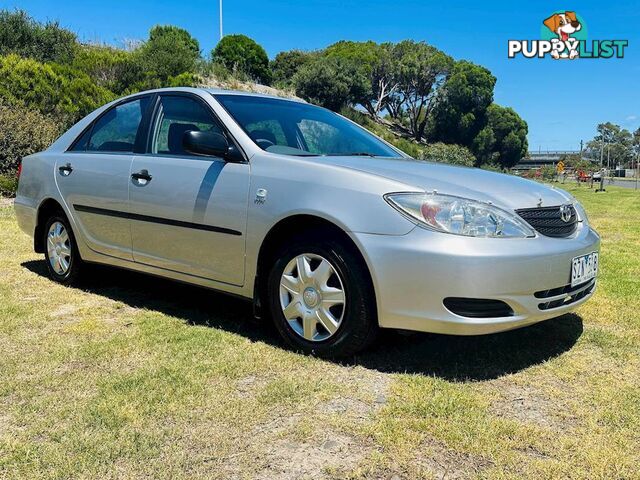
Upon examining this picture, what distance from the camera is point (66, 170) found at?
4.55 metres

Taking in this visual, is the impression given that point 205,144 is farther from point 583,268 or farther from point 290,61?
point 290,61

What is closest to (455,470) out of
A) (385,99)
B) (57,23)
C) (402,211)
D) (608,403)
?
(608,403)

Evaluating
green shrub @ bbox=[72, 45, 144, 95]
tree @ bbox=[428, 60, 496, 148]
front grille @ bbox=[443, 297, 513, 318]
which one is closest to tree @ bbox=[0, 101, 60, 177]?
green shrub @ bbox=[72, 45, 144, 95]

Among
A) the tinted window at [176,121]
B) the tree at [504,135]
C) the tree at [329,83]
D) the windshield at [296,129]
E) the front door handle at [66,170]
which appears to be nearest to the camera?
the windshield at [296,129]

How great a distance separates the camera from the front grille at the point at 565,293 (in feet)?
9.63

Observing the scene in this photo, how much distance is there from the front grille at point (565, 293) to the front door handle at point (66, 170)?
354 cm

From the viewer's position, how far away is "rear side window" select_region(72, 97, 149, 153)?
4219 mm

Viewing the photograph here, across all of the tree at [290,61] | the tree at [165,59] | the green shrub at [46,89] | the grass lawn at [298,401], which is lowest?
the grass lawn at [298,401]

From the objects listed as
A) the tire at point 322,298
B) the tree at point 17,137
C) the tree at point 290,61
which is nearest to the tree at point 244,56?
the tree at point 290,61

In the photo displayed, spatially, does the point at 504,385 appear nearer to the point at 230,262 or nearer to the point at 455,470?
the point at 455,470

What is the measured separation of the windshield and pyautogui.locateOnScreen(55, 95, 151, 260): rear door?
2.70 feet

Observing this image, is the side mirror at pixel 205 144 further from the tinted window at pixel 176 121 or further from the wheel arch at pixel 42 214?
the wheel arch at pixel 42 214

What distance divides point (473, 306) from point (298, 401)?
95 centimetres

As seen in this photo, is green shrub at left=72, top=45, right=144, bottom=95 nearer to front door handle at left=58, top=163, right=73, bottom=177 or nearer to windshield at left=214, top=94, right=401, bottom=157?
front door handle at left=58, top=163, right=73, bottom=177
